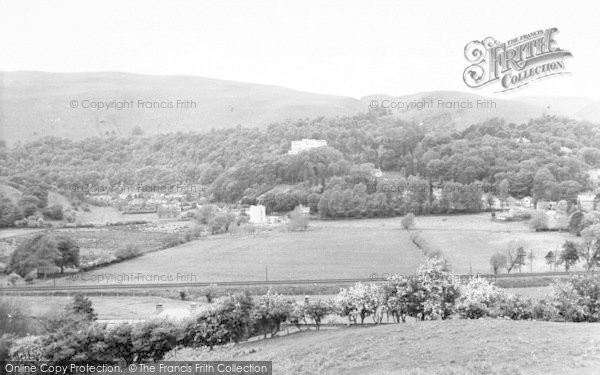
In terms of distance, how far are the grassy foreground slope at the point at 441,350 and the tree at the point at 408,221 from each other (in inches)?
302

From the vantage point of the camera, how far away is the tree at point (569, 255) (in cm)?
2012

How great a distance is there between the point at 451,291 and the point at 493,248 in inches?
239

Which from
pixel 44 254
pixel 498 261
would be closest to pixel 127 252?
pixel 44 254

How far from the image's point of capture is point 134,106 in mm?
25719

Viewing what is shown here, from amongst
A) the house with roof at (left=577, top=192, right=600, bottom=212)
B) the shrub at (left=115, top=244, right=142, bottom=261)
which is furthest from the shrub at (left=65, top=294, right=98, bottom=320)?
the house with roof at (left=577, top=192, right=600, bottom=212)

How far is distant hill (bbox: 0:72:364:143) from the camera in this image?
25.6 metres

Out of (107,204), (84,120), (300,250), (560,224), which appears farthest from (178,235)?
(560,224)

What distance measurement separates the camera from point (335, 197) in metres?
22.0

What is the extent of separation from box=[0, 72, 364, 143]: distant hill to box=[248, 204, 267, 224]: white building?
5.39 meters

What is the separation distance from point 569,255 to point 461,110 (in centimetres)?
711

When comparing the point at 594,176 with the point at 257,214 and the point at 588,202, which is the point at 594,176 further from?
the point at 257,214

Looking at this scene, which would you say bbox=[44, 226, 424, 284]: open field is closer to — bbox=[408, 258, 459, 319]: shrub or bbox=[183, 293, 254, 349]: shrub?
bbox=[408, 258, 459, 319]: shrub

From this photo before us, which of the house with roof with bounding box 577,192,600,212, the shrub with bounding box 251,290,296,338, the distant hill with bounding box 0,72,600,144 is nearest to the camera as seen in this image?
the shrub with bounding box 251,290,296,338

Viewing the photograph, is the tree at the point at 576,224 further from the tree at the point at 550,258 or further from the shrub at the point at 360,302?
the shrub at the point at 360,302
